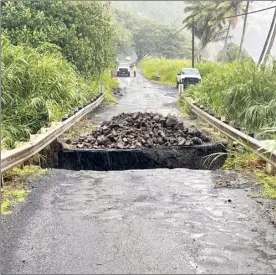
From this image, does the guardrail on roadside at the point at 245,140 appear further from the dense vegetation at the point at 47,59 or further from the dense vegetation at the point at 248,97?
the dense vegetation at the point at 47,59

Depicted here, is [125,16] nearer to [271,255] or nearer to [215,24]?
[215,24]

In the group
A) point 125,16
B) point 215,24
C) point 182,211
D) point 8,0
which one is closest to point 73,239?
point 182,211

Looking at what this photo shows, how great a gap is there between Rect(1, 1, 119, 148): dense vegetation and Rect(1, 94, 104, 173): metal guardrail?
17.4 inches

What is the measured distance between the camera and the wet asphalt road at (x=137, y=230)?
404 cm

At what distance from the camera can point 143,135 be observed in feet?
38.0

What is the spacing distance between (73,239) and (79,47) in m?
17.4

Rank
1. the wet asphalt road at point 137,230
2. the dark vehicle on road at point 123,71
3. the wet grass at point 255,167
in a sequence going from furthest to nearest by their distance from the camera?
the dark vehicle on road at point 123,71
the wet grass at point 255,167
the wet asphalt road at point 137,230

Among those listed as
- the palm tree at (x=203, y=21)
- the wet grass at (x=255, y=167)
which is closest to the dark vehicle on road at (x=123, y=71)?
the palm tree at (x=203, y=21)

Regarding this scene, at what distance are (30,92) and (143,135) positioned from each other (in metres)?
3.42

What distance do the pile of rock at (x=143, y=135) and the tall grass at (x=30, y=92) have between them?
4.24 ft

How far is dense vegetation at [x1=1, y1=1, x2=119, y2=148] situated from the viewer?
1162 centimetres

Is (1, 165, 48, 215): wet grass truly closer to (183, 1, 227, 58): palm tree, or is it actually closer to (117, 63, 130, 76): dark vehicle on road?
(183, 1, 227, 58): palm tree

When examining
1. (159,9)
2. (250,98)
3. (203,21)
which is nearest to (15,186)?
(250,98)

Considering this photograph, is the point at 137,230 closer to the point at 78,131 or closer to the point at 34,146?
the point at 34,146
